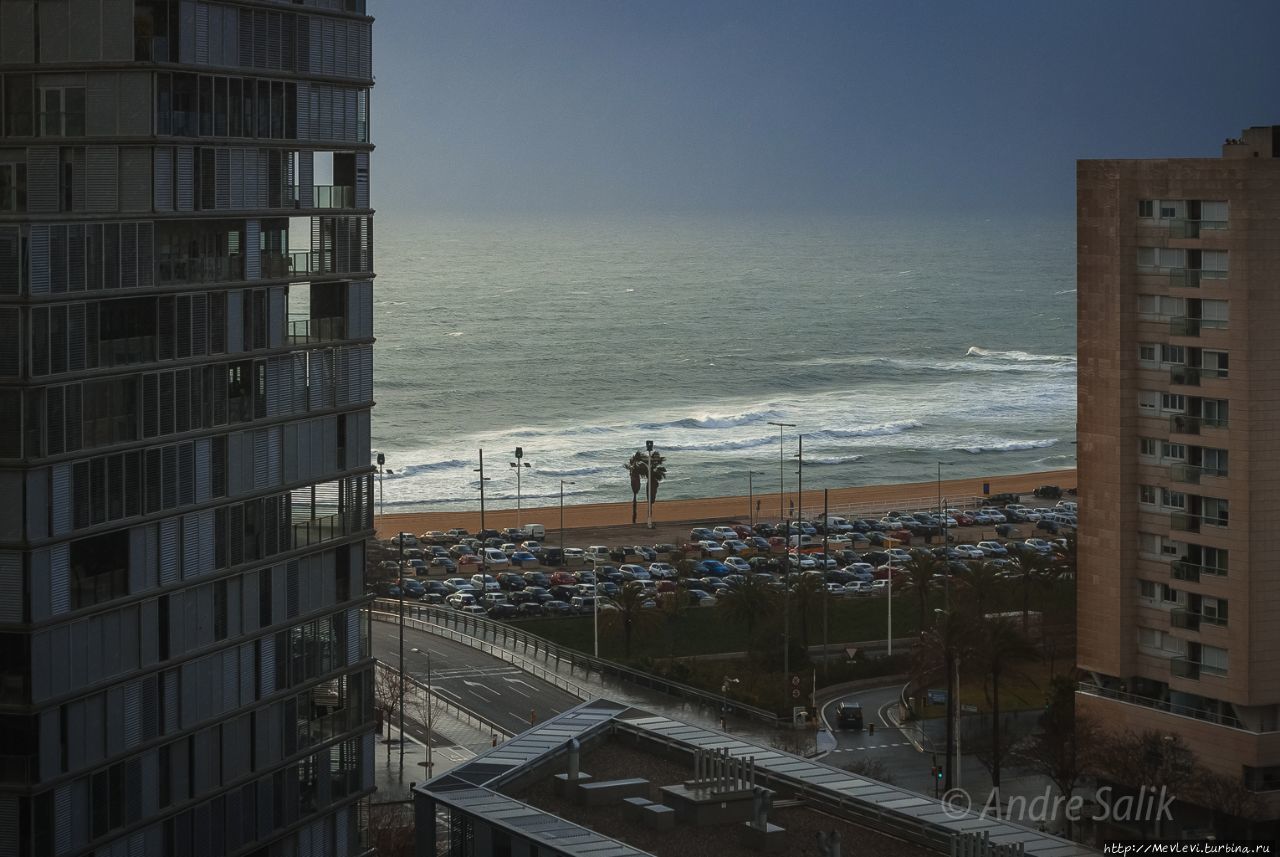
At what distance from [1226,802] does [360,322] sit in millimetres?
26218

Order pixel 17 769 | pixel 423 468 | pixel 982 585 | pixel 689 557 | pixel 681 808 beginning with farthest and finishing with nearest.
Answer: pixel 423 468 → pixel 689 557 → pixel 982 585 → pixel 681 808 → pixel 17 769

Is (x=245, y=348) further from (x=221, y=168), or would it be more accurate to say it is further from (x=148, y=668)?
(x=148, y=668)

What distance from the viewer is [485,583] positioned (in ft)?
317

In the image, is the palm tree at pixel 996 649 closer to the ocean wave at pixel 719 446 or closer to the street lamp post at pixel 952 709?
the street lamp post at pixel 952 709

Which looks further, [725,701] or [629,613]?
[629,613]

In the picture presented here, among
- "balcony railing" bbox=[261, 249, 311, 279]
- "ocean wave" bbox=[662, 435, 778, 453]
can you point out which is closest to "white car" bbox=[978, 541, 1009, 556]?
"ocean wave" bbox=[662, 435, 778, 453]

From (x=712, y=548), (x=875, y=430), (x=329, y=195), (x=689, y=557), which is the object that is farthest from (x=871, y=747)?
(x=875, y=430)

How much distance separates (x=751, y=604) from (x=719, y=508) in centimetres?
5191

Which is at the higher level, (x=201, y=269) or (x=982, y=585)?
(x=201, y=269)

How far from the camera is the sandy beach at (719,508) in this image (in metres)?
126

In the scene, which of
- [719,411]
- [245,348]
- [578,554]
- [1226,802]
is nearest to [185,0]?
[245,348]

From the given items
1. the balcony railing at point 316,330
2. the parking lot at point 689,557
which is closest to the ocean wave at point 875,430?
the parking lot at point 689,557

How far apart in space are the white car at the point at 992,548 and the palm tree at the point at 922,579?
20.2 metres

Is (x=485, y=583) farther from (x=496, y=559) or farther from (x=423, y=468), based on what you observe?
(x=423, y=468)
